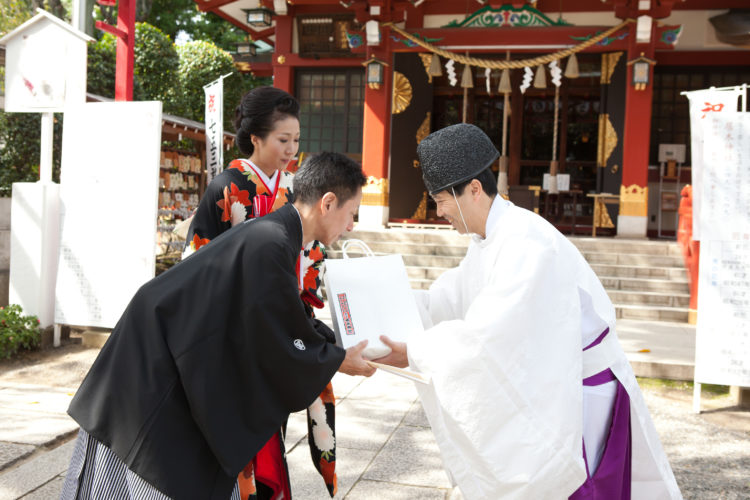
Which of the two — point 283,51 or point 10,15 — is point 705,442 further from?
point 10,15

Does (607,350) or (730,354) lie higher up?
(607,350)

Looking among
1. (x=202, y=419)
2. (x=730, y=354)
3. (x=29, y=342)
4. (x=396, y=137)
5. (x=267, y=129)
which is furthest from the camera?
(x=396, y=137)

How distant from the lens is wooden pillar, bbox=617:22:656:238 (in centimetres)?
1054

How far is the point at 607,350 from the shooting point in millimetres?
2252

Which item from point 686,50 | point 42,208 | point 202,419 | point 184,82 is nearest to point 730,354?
point 202,419

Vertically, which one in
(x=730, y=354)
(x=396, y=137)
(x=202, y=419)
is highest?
(x=396, y=137)

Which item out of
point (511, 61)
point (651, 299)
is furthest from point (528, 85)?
point (651, 299)

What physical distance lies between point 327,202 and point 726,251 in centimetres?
382

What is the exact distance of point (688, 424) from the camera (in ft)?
15.3

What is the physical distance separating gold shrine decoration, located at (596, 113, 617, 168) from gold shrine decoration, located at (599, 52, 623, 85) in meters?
0.61

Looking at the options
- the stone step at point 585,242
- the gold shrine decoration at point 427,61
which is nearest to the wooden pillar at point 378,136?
the gold shrine decoration at point 427,61

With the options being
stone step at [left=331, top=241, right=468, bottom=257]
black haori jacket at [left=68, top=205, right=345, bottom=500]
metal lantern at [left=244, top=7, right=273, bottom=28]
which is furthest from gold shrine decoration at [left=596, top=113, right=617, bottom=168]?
black haori jacket at [left=68, top=205, right=345, bottom=500]

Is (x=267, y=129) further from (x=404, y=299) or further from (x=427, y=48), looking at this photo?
(x=427, y=48)

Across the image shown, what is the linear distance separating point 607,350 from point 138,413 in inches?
61.0
